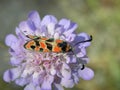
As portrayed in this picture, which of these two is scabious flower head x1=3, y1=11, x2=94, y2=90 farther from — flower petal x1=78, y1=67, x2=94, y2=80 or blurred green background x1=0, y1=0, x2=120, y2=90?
blurred green background x1=0, y1=0, x2=120, y2=90

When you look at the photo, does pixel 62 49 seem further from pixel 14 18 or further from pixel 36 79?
pixel 14 18

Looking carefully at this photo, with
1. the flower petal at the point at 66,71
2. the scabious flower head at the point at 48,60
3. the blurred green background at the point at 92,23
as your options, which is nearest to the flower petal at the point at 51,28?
the scabious flower head at the point at 48,60

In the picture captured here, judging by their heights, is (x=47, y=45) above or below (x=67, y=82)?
above

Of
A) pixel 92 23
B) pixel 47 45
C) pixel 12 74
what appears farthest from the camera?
pixel 92 23

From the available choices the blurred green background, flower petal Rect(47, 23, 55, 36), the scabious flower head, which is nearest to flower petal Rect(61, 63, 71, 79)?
the scabious flower head

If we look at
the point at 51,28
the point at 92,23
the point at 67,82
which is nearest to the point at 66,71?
the point at 67,82

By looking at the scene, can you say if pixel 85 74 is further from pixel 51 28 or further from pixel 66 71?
pixel 51 28
